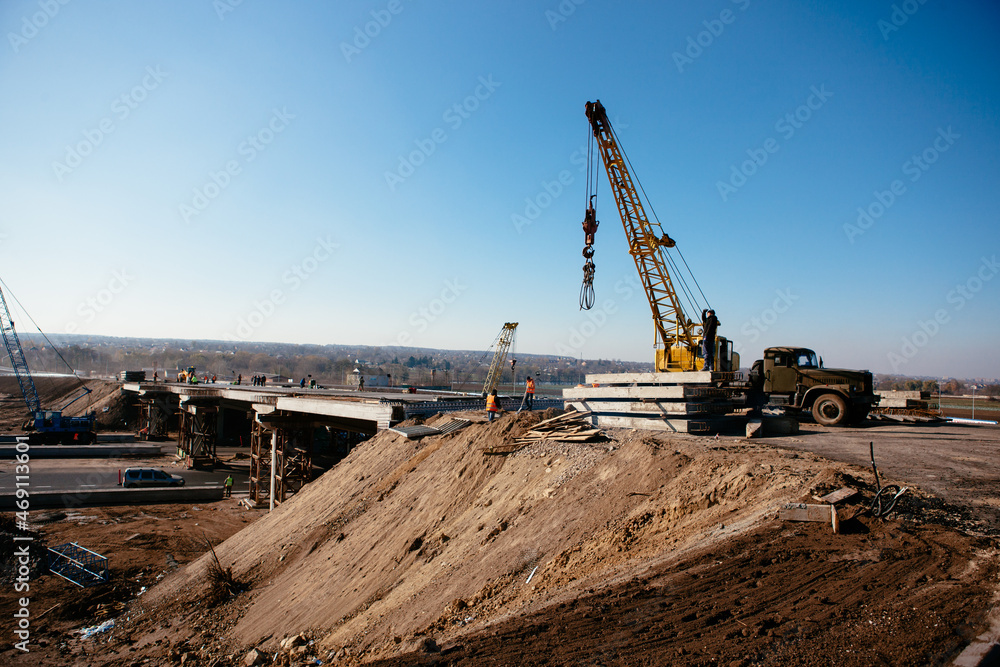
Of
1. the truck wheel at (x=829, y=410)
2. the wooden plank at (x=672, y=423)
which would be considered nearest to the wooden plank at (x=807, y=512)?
the wooden plank at (x=672, y=423)

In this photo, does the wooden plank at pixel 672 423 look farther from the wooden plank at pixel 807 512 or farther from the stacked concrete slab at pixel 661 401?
the wooden plank at pixel 807 512

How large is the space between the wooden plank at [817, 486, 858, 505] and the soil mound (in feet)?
0.82

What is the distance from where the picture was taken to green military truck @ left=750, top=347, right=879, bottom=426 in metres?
15.2

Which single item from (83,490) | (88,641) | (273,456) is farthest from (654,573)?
(83,490)

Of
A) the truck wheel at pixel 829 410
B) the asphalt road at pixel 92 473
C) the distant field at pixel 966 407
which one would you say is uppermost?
the truck wheel at pixel 829 410

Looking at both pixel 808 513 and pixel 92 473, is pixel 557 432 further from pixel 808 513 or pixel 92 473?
pixel 92 473

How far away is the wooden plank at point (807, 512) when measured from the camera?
20.8ft

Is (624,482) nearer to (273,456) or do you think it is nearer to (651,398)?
(651,398)

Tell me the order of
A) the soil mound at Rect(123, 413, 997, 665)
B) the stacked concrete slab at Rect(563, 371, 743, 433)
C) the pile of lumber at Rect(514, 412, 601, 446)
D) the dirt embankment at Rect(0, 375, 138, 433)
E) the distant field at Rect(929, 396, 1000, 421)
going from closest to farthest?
the soil mound at Rect(123, 413, 997, 665)
the pile of lumber at Rect(514, 412, 601, 446)
the stacked concrete slab at Rect(563, 371, 743, 433)
the distant field at Rect(929, 396, 1000, 421)
the dirt embankment at Rect(0, 375, 138, 433)

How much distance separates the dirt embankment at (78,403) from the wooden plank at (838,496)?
73011mm

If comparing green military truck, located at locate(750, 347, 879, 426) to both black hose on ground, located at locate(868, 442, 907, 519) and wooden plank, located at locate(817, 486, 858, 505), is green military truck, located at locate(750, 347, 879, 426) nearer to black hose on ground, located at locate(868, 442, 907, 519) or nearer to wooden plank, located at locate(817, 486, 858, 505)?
black hose on ground, located at locate(868, 442, 907, 519)

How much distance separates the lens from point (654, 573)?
595cm

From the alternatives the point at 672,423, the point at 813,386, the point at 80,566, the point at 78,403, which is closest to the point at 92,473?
the point at 80,566

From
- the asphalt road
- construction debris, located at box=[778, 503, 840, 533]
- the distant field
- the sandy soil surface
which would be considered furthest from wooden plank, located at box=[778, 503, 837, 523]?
the distant field
